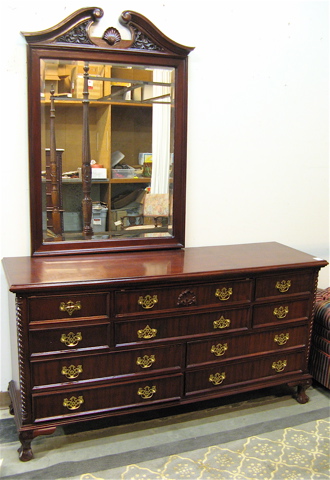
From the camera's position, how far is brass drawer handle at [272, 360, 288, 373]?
263 cm

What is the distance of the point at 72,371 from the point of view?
221 cm

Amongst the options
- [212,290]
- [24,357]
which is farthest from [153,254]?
[24,357]

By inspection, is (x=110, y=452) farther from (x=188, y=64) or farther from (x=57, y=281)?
(x=188, y=64)

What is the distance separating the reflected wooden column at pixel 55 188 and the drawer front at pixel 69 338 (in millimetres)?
517

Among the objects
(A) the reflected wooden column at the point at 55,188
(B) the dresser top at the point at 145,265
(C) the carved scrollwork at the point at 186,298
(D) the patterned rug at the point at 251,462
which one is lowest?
(D) the patterned rug at the point at 251,462

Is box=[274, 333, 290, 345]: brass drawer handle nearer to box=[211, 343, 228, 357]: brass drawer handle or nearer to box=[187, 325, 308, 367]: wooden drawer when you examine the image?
box=[187, 325, 308, 367]: wooden drawer

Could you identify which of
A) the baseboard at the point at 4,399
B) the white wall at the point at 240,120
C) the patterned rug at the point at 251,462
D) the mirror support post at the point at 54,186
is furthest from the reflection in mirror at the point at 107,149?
the patterned rug at the point at 251,462

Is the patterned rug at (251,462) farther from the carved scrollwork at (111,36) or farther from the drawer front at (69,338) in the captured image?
the carved scrollwork at (111,36)

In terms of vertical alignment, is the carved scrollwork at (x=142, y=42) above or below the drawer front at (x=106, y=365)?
above

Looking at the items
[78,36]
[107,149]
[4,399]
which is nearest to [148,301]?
[107,149]

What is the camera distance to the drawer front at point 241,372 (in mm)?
2453

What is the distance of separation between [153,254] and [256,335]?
0.65m

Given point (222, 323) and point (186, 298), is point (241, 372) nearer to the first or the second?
point (222, 323)

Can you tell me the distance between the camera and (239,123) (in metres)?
2.84
